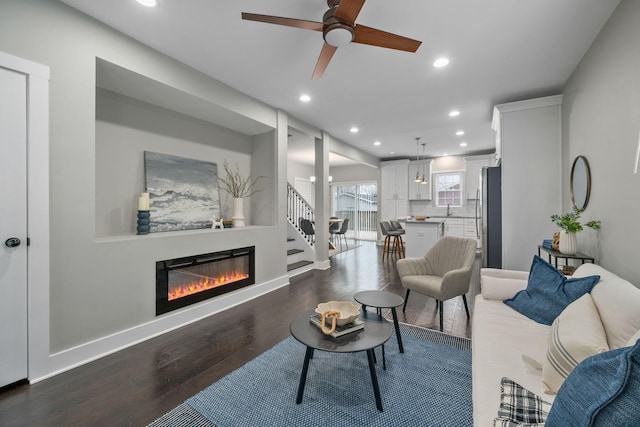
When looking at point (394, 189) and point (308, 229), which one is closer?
point (308, 229)

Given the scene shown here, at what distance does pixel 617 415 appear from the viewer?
670 mm

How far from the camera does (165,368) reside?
210cm

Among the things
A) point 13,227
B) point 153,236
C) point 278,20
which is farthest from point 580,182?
point 13,227

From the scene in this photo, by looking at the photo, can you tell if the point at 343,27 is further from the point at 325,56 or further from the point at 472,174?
the point at 472,174

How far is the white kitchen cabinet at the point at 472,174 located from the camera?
7.41 meters

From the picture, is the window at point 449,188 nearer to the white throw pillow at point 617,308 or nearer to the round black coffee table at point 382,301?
the round black coffee table at point 382,301

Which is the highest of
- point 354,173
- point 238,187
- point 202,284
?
point 354,173

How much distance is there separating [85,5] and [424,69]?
3.07 metres

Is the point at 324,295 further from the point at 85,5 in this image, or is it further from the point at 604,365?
the point at 85,5

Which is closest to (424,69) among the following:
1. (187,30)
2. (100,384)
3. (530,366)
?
(187,30)

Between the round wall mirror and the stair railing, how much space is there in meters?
4.04

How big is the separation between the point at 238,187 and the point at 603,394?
4.11m

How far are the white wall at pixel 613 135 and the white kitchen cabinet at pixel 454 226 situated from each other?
190 inches

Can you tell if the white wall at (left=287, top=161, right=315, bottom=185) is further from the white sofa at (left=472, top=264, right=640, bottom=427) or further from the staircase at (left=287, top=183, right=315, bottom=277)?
the white sofa at (left=472, top=264, right=640, bottom=427)
